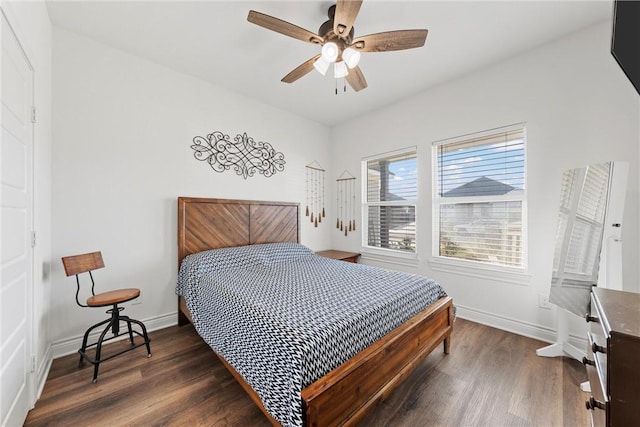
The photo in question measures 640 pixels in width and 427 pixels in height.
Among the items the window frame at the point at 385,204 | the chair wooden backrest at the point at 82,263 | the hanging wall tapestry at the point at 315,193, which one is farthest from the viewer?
the hanging wall tapestry at the point at 315,193

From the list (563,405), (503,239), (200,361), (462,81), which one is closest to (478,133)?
(462,81)

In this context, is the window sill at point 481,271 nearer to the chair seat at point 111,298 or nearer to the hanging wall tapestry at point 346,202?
the hanging wall tapestry at point 346,202

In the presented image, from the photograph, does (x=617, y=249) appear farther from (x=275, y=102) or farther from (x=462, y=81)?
(x=275, y=102)

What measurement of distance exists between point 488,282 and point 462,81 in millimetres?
2257

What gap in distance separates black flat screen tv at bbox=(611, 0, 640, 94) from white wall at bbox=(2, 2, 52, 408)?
2786 mm

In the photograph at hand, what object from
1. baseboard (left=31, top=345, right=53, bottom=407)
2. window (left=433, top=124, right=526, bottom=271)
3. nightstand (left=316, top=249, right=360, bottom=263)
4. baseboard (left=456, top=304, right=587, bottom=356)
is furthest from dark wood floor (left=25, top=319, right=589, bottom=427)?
nightstand (left=316, top=249, right=360, bottom=263)

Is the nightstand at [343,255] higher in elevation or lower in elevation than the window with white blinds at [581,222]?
lower

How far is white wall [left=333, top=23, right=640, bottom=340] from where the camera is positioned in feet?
6.43

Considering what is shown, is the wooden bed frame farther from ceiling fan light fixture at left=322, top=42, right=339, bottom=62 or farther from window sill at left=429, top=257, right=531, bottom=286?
ceiling fan light fixture at left=322, top=42, right=339, bottom=62

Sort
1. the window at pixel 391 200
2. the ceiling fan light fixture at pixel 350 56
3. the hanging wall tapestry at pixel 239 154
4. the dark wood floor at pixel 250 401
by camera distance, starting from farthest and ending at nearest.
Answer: the window at pixel 391 200 < the hanging wall tapestry at pixel 239 154 < the ceiling fan light fixture at pixel 350 56 < the dark wood floor at pixel 250 401

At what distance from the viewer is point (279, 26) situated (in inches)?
64.7

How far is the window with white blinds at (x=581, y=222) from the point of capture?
70.9 inches

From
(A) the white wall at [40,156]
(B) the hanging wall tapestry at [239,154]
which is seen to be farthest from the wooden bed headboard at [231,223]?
(A) the white wall at [40,156]

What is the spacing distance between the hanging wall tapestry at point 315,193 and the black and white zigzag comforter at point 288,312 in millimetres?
1509
